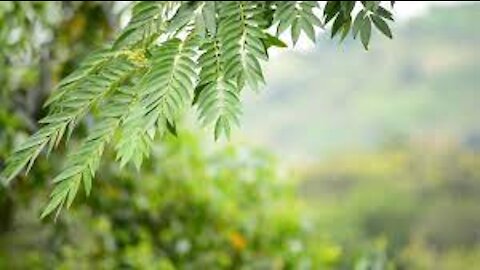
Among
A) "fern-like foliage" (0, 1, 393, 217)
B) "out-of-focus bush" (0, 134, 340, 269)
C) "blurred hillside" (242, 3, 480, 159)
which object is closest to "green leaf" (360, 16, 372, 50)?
"fern-like foliage" (0, 1, 393, 217)

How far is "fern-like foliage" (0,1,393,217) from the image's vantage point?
2.52 ft

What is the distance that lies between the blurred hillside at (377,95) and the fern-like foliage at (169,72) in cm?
935

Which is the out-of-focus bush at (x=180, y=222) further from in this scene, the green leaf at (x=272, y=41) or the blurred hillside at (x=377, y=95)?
the blurred hillside at (x=377, y=95)

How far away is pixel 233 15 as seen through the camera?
0.79 meters

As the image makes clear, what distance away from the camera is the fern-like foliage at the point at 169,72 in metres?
0.77

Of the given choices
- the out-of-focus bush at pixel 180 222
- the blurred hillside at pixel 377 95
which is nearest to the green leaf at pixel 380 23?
the out-of-focus bush at pixel 180 222

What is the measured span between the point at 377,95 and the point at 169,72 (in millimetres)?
12034

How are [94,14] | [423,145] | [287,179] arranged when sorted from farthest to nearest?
[423,145] < [287,179] < [94,14]

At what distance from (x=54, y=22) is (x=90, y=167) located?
1.80 m

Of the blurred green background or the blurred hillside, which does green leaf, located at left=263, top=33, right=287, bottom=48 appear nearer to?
the blurred green background

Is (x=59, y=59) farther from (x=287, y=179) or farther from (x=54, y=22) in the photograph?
(x=287, y=179)

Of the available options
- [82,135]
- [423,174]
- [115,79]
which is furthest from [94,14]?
[423,174]

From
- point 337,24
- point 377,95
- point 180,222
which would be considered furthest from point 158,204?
point 377,95

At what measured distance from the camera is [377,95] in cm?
1265
